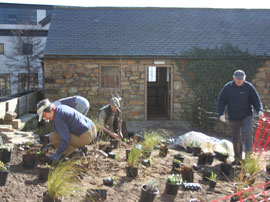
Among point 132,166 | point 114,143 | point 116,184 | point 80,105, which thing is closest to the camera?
point 116,184

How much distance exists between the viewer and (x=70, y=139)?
500 cm

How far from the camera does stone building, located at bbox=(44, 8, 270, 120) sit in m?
11.9

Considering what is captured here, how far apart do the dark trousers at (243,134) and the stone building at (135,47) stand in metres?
5.69

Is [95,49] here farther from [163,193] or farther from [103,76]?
[163,193]

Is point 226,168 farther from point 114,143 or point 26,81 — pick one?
point 26,81

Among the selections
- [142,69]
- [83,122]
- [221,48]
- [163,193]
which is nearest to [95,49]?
[142,69]

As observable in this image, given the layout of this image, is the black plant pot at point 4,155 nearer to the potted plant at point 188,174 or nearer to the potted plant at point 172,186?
the potted plant at point 172,186

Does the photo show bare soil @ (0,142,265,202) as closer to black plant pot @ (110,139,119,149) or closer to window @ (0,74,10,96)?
black plant pot @ (110,139,119,149)

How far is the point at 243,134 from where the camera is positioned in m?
5.70

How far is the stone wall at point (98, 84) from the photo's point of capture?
11883 millimetres

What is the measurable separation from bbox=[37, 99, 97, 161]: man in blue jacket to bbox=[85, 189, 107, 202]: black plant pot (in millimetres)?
1140

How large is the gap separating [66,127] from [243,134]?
10.4ft

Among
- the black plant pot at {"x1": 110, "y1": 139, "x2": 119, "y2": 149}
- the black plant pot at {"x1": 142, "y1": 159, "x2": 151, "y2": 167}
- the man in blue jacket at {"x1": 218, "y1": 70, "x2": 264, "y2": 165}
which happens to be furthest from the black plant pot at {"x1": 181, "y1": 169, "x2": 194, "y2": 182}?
the black plant pot at {"x1": 110, "y1": 139, "x2": 119, "y2": 149}

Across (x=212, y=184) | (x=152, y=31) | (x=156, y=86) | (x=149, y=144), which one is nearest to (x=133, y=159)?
(x=212, y=184)
